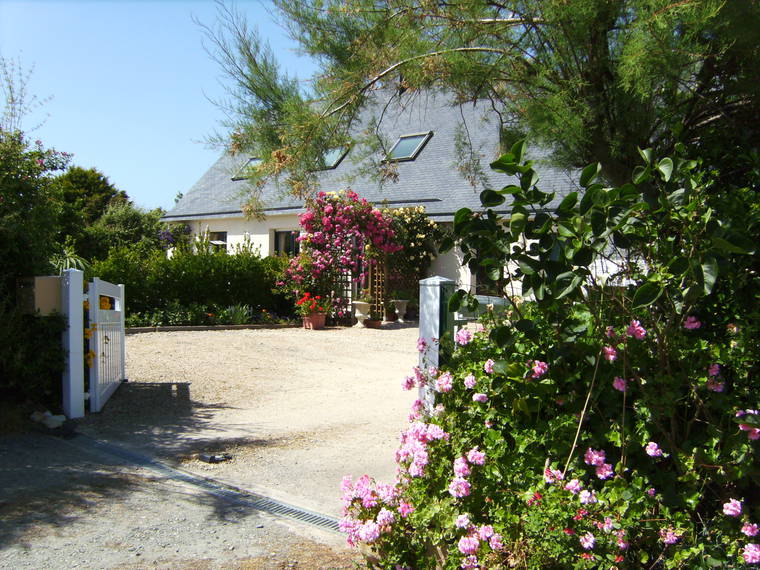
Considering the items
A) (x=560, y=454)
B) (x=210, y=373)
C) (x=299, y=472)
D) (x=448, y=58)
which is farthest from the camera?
(x=210, y=373)

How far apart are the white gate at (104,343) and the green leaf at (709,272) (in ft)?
19.2

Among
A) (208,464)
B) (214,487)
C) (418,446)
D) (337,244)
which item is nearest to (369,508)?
(418,446)

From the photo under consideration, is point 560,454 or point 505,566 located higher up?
point 560,454

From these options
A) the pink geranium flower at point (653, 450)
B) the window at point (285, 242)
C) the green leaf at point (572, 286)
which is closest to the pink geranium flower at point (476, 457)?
the pink geranium flower at point (653, 450)

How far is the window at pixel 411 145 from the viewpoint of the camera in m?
19.5

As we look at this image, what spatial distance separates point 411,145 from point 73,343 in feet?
→ 48.2

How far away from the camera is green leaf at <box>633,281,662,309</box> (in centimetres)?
273

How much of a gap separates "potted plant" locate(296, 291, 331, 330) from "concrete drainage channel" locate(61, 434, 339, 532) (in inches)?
364

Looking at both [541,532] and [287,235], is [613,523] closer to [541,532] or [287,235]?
[541,532]

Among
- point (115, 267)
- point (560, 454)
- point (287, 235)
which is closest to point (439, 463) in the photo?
point (560, 454)

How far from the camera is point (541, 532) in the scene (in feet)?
9.06

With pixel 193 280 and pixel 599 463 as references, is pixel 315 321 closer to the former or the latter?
pixel 193 280

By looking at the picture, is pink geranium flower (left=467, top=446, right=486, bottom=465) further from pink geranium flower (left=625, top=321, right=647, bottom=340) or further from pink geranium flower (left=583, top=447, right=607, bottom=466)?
pink geranium flower (left=625, top=321, right=647, bottom=340)

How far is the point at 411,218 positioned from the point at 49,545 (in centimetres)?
1390
